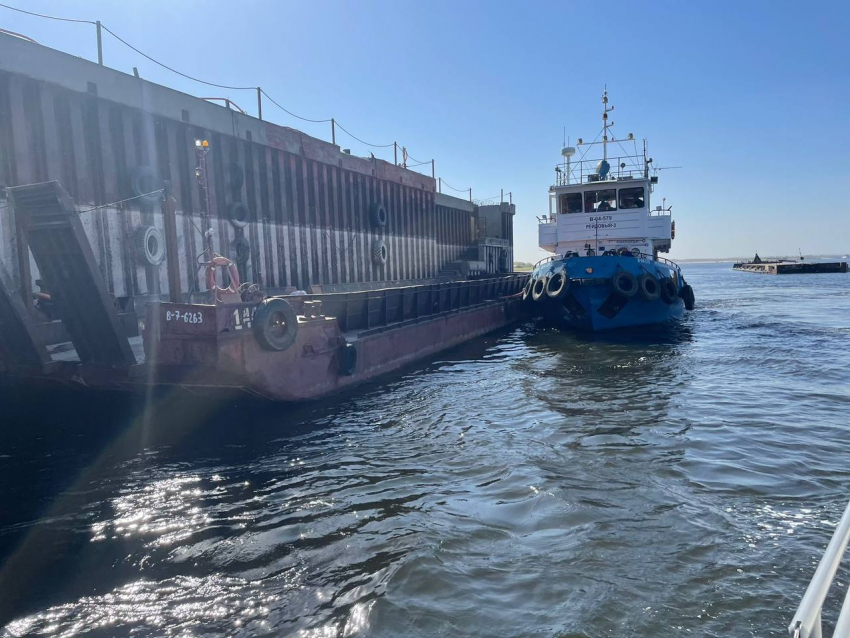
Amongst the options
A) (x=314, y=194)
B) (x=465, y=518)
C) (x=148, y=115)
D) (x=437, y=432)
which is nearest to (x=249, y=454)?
(x=437, y=432)

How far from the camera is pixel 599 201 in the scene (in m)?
19.6

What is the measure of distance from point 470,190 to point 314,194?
14999 millimetres

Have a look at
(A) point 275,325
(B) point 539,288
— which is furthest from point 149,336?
(B) point 539,288

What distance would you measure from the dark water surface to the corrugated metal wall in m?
3.63

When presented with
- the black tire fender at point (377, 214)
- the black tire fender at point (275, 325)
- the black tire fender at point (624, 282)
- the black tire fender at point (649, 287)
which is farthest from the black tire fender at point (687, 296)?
the black tire fender at point (275, 325)

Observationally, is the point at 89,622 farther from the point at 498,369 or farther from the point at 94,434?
the point at 498,369

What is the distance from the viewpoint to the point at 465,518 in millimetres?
4684

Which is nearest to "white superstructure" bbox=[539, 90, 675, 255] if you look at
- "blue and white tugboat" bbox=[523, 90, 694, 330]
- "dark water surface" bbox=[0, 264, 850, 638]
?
"blue and white tugboat" bbox=[523, 90, 694, 330]

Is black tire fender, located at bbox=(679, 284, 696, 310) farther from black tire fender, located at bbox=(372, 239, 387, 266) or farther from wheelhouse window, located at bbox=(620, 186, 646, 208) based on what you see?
black tire fender, located at bbox=(372, 239, 387, 266)

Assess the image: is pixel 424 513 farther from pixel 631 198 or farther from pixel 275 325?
pixel 631 198

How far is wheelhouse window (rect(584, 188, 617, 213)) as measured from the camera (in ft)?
63.6

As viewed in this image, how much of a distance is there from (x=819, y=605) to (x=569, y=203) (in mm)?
19683

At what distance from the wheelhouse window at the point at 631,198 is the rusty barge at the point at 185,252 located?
5.31m

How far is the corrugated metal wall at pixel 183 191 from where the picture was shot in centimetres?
922
